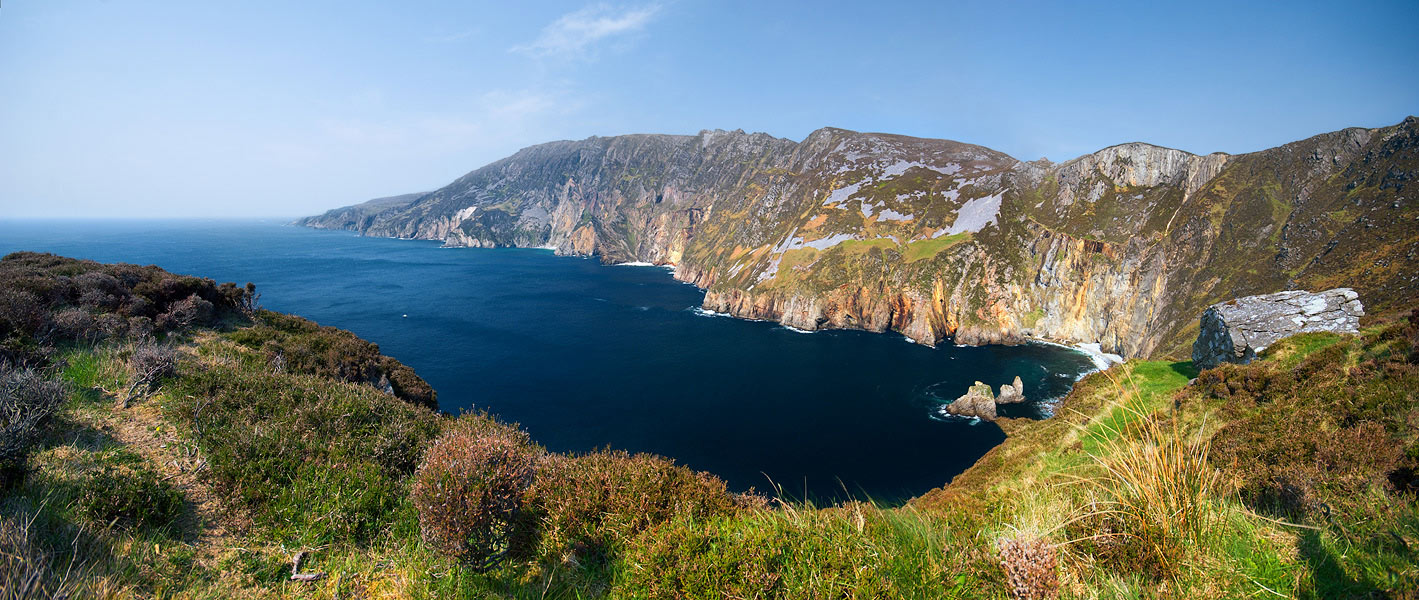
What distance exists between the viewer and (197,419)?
8906mm

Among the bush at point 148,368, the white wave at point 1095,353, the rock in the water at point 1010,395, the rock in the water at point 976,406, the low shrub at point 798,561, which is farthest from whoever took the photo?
the white wave at point 1095,353

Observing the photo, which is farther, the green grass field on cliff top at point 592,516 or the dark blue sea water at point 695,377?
the dark blue sea water at point 695,377

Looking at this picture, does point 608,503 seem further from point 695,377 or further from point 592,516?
point 695,377

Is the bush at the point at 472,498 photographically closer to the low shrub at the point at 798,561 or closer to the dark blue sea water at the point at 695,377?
the low shrub at the point at 798,561

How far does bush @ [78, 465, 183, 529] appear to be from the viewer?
5859 millimetres

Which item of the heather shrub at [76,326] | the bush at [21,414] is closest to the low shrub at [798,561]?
the bush at [21,414]

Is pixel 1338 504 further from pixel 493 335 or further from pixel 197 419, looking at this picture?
pixel 493 335

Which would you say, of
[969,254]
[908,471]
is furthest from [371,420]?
[969,254]

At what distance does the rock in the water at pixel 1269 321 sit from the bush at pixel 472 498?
110ft

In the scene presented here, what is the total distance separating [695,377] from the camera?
56.8m

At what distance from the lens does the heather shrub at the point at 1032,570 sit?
4.41 m

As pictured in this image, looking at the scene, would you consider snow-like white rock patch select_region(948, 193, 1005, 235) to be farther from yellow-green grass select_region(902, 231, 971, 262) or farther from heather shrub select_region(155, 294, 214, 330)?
heather shrub select_region(155, 294, 214, 330)

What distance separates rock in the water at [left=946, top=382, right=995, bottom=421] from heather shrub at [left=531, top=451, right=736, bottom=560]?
46014 millimetres

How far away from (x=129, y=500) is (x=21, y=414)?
2891mm
